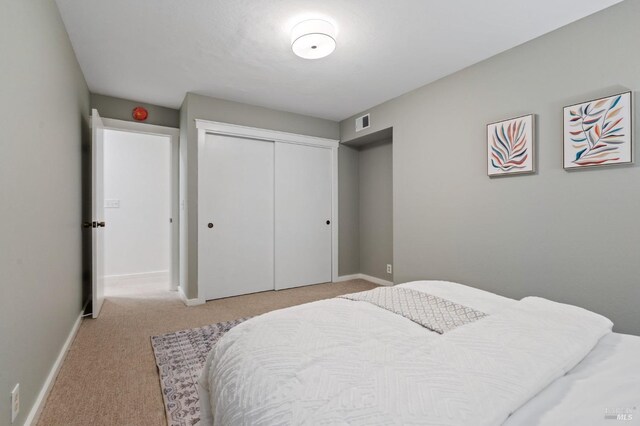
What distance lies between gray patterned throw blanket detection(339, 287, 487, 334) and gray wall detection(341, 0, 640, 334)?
4.57ft

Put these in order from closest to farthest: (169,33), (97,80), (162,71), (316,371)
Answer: (316,371) < (169,33) < (162,71) < (97,80)

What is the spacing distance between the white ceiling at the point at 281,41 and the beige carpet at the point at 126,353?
235cm

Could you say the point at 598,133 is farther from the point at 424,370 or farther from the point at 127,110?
the point at 127,110

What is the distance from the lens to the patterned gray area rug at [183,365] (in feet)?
5.28

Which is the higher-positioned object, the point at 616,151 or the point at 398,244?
the point at 616,151

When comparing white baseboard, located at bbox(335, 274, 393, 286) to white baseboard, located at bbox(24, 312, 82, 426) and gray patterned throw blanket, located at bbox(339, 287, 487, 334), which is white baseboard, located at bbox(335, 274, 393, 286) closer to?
gray patterned throw blanket, located at bbox(339, 287, 487, 334)

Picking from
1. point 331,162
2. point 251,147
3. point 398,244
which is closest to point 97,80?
point 251,147

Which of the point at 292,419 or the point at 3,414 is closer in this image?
the point at 292,419

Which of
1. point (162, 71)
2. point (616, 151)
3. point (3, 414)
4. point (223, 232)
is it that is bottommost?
point (3, 414)

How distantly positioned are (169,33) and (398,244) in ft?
9.56

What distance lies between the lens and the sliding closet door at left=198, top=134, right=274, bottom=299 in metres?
3.56

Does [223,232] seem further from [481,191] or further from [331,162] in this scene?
[481,191]

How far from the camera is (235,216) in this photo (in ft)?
12.3

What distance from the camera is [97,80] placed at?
3086 millimetres
